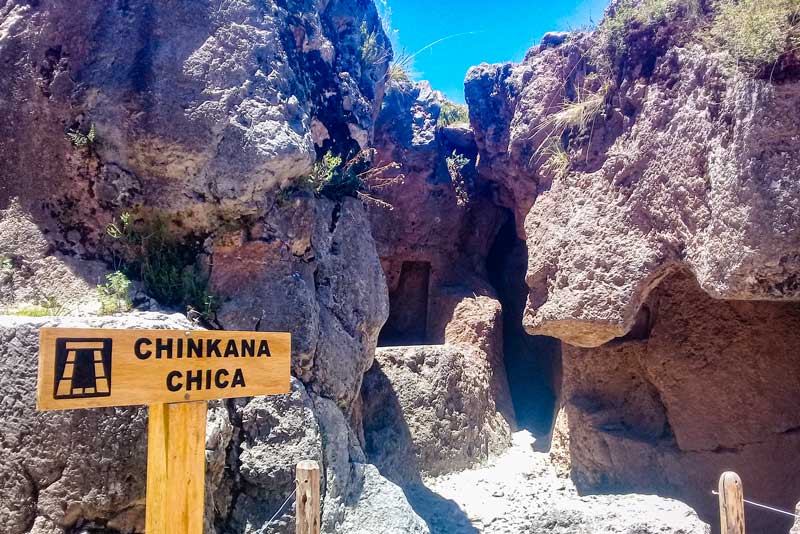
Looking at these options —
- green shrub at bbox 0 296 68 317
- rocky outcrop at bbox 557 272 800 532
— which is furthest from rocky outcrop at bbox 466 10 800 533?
green shrub at bbox 0 296 68 317

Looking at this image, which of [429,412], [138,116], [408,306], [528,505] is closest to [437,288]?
[408,306]

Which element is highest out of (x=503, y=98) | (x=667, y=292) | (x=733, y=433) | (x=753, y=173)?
(x=503, y=98)

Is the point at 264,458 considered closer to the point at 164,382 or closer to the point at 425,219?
the point at 164,382

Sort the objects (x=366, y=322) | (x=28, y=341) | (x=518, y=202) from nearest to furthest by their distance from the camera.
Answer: (x=28, y=341) → (x=366, y=322) → (x=518, y=202)

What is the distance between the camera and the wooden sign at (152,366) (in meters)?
1.95

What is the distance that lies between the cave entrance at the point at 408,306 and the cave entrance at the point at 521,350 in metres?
1.27

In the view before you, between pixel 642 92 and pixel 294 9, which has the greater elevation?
pixel 294 9

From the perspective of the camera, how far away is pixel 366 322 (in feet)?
17.3

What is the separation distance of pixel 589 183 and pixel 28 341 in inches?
204

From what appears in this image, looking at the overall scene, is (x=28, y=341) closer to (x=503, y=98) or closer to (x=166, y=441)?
(x=166, y=441)

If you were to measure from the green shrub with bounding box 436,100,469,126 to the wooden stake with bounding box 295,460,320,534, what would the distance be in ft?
25.1

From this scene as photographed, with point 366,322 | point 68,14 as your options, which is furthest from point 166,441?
point 68,14

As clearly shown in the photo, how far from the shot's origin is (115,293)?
3906mm

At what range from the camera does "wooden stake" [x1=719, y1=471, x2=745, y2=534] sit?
2.81m
